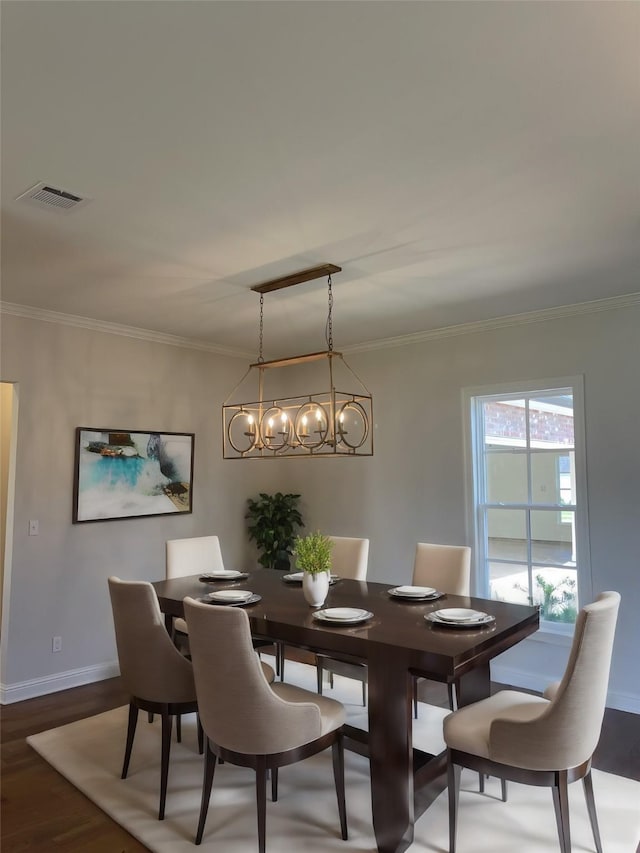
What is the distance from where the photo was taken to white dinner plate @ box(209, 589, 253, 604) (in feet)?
10.1

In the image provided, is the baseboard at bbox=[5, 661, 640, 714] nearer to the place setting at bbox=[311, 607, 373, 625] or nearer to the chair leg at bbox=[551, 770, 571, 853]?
the chair leg at bbox=[551, 770, 571, 853]

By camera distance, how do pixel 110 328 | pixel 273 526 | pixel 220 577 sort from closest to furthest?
1. pixel 220 577
2. pixel 110 328
3. pixel 273 526

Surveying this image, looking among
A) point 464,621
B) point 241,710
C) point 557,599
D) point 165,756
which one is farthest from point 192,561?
point 557,599

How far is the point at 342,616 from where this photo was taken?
2742 mm

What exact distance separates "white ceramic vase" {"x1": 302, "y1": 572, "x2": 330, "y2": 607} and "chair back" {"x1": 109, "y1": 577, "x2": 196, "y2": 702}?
67cm

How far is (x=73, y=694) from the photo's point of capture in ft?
13.6

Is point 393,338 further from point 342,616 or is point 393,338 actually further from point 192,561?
point 342,616

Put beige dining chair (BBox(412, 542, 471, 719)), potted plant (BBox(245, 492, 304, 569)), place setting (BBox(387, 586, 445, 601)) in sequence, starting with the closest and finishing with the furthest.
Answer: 1. place setting (BBox(387, 586, 445, 601))
2. beige dining chair (BBox(412, 542, 471, 719))
3. potted plant (BBox(245, 492, 304, 569))

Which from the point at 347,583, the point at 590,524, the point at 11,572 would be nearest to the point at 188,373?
the point at 11,572

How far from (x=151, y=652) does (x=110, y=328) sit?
275 cm

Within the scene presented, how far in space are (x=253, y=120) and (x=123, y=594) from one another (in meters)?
→ 2.17

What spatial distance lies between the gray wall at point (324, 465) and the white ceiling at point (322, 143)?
748mm

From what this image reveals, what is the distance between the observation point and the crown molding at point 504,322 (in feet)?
13.1

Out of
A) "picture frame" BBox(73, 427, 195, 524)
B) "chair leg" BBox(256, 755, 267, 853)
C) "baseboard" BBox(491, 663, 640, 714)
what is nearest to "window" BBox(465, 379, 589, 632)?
"baseboard" BBox(491, 663, 640, 714)
